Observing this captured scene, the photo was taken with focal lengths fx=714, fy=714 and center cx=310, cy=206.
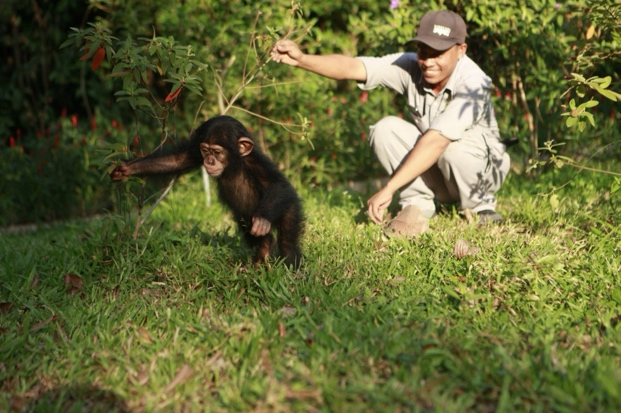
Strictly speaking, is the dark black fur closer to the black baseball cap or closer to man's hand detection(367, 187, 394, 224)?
man's hand detection(367, 187, 394, 224)

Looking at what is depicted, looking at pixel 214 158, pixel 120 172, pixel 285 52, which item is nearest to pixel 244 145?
pixel 214 158

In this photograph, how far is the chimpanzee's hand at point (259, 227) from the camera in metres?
3.81

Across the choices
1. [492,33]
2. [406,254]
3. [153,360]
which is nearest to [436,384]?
[153,360]

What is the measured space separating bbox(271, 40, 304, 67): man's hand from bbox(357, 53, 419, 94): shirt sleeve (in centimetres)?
79

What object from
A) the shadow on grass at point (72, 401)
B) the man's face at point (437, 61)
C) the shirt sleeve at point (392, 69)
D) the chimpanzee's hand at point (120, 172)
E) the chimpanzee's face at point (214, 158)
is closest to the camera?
the shadow on grass at point (72, 401)

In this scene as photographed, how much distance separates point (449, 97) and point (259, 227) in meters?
2.14

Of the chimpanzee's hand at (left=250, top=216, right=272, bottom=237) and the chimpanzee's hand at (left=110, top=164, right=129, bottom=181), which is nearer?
the chimpanzee's hand at (left=250, top=216, right=272, bottom=237)

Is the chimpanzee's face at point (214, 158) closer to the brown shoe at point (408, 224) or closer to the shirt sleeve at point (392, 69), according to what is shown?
the brown shoe at point (408, 224)

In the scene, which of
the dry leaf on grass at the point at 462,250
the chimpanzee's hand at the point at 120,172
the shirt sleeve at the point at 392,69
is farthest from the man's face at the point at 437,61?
the chimpanzee's hand at the point at 120,172

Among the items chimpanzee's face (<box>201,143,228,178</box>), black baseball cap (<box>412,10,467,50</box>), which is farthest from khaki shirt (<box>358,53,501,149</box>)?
chimpanzee's face (<box>201,143,228,178</box>)

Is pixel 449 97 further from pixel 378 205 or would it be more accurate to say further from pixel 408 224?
pixel 378 205

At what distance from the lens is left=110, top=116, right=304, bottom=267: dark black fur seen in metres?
4.13

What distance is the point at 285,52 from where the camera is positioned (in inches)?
189

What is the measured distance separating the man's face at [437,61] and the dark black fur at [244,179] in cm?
152
